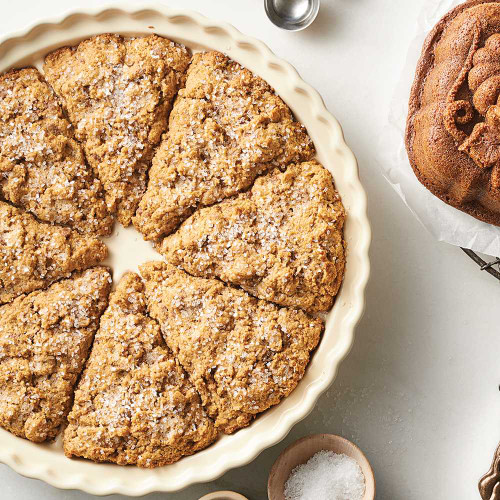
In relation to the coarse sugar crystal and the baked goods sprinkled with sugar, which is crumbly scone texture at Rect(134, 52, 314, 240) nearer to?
the baked goods sprinkled with sugar

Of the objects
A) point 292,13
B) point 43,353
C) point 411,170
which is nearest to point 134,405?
point 43,353

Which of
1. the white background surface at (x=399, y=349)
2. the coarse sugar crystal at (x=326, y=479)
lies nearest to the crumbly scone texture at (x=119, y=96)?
the white background surface at (x=399, y=349)

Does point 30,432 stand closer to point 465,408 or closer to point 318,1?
point 465,408

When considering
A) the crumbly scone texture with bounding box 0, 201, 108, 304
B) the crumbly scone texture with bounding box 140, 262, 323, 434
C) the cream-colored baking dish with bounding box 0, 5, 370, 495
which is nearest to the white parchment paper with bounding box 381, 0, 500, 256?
the cream-colored baking dish with bounding box 0, 5, 370, 495

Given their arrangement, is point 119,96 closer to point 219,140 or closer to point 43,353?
point 219,140

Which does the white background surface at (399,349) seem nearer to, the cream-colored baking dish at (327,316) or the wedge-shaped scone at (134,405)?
the cream-colored baking dish at (327,316)
